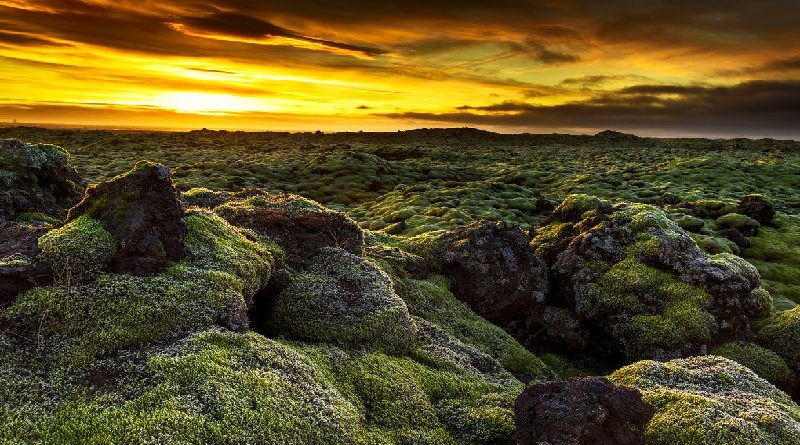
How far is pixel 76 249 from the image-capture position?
33.2ft

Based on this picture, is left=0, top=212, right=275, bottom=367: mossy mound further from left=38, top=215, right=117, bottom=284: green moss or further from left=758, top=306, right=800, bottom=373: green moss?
left=758, top=306, right=800, bottom=373: green moss

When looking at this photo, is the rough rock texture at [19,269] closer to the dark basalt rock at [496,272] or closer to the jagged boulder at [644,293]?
the dark basalt rock at [496,272]

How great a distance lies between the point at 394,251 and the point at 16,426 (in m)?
12.2

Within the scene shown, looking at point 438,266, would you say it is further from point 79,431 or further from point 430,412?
point 79,431

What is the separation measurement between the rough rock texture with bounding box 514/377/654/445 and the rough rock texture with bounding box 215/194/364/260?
719 cm

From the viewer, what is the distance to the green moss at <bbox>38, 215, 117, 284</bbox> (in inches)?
386

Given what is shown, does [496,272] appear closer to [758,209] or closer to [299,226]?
[299,226]

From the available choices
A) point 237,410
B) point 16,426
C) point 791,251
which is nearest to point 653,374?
Answer: point 237,410

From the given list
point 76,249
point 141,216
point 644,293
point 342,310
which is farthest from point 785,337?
point 76,249

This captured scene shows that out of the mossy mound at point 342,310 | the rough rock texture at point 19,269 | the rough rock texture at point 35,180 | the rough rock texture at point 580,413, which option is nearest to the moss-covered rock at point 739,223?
the rough rock texture at point 580,413

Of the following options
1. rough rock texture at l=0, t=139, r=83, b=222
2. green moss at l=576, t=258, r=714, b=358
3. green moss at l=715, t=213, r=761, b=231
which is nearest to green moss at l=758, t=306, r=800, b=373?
green moss at l=576, t=258, r=714, b=358

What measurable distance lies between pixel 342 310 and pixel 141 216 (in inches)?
189

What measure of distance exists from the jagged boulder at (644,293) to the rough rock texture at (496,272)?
775 mm

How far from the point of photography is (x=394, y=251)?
18.2 m
